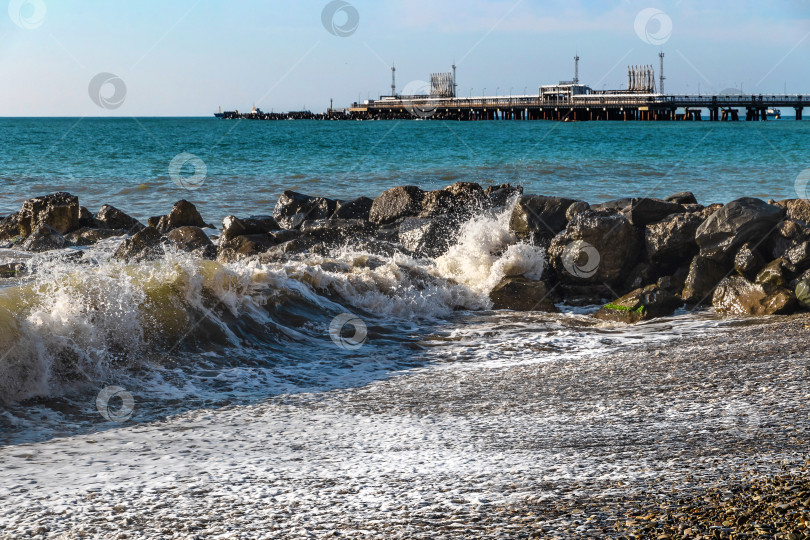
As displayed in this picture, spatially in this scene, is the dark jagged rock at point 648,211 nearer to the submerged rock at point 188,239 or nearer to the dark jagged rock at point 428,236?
the dark jagged rock at point 428,236

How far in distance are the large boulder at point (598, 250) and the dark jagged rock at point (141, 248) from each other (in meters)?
7.09

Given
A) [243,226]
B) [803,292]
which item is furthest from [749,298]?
[243,226]

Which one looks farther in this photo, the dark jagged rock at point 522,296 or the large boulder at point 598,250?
the large boulder at point 598,250

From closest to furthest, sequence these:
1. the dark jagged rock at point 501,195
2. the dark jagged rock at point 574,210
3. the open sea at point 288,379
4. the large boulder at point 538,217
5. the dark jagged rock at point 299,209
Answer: the open sea at point 288,379, the large boulder at point 538,217, the dark jagged rock at point 574,210, the dark jagged rock at point 501,195, the dark jagged rock at point 299,209

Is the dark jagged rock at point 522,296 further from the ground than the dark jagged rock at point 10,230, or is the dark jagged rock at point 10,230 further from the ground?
the dark jagged rock at point 10,230

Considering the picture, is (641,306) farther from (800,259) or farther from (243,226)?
(243,226)

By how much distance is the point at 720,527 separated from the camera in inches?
151

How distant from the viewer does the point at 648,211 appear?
12.2m

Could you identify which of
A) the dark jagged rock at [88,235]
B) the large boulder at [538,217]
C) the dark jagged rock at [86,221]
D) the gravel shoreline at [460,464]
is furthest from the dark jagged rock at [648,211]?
the dark jagged rock at [86,221]

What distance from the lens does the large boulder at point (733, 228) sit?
35.3ft

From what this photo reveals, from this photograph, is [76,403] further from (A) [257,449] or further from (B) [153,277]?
(B) [153,277]

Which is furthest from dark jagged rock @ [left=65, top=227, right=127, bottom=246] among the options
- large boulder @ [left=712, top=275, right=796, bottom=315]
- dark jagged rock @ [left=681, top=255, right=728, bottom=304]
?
large boulder @ [left=712, top=275, right=796, bottom=315]

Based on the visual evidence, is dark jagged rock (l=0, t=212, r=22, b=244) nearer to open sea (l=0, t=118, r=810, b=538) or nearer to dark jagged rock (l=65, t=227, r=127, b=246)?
dark jagged rock (l=65, t=227, r=127, b=246)

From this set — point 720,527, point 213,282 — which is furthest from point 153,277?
point 720,527
